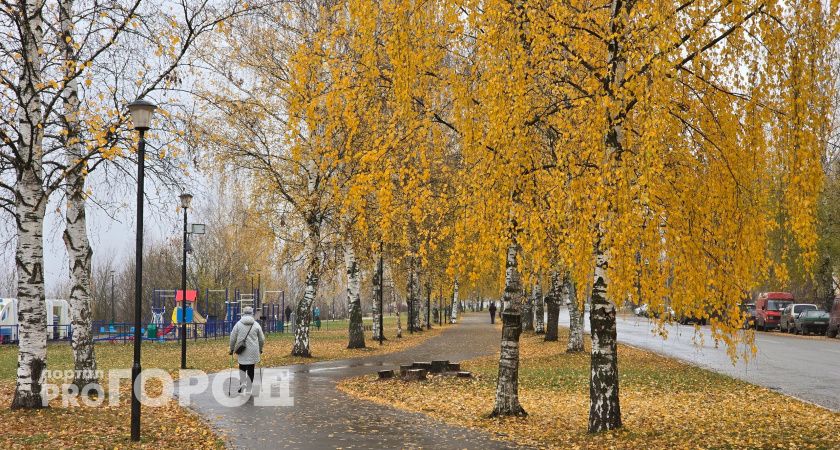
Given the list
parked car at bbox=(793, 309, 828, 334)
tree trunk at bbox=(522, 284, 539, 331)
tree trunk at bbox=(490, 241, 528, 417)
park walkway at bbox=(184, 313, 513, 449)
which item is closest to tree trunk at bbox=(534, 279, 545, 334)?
tree trunk at bbox=(522, 284, 539, 331)

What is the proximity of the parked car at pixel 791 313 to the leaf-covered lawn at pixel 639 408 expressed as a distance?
2542 cm

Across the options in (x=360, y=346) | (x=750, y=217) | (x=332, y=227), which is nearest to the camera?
(x=750, y=217)

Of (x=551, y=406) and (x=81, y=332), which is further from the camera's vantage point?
(x=81, y=332)

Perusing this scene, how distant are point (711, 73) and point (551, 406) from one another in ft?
21.6

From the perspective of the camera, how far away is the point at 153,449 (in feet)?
29.0

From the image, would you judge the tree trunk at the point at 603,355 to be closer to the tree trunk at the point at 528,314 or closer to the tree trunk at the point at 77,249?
the tree trunk at the point at 77,249

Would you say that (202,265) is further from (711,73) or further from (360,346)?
(711,73)

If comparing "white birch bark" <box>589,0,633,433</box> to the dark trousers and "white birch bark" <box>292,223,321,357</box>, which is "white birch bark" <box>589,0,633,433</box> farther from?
"white birch bark" <box>292,223,321,357</box>

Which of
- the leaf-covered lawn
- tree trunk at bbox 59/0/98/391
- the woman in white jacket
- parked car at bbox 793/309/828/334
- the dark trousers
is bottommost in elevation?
parked car at bbox 793/309/828/334

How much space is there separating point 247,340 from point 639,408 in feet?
24.1

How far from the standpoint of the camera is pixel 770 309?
4522 centimetres

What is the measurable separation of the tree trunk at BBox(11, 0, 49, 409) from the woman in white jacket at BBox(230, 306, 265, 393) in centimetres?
348

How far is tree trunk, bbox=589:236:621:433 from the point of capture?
364 inches

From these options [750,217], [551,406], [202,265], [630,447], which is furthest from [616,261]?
[202,265]
